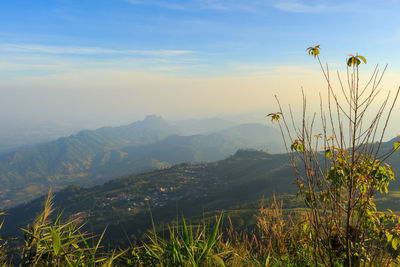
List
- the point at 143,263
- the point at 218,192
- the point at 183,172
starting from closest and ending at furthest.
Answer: the point at 143,263, the point at 218,192, the point at 183,172

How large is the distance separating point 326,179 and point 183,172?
188 m

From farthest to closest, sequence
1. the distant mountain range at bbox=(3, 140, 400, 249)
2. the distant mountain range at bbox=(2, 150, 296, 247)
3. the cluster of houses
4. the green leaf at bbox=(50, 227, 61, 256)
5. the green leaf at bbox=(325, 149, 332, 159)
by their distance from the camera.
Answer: the cluster of houses, the distant mountain range at bbox=(2, 150, 296, 247), the distant mountain range at bbox=(3, 140, 400, 249), the green leaf at bbox=(325, 149, 332, 159), the green leaf at bbox=(50, 227, 61, 256)

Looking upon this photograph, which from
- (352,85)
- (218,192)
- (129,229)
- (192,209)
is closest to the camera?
(352,85)

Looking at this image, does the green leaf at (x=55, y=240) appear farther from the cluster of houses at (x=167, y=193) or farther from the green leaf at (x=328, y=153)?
the cluster of houses at (x=167, y=193)

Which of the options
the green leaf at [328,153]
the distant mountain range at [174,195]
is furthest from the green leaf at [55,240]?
the distant mountain range at [174,195]

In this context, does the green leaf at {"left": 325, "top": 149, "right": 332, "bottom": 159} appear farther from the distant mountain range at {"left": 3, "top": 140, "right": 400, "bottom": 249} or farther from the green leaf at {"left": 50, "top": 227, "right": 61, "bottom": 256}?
the distant mountain range at {"left": 3, "top": 140, "right": 400, "bottom": 249}

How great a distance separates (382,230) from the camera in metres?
4.64

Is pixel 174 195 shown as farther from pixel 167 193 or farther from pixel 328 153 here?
pixel 328 153

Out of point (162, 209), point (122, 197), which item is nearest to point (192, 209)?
point (162, 209)

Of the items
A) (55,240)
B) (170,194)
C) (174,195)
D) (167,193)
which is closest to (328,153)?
(55,240)

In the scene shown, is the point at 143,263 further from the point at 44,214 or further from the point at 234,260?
the point at 44,214

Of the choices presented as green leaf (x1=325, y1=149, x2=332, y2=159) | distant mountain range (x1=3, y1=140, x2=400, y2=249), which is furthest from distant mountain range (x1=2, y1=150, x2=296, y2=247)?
green leaf (x1=325, y1=149, x2=332, y2=159)

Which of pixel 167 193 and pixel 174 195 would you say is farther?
pixel 167 193

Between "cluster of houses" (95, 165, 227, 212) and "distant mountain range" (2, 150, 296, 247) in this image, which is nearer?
"distant mountain range" (2, 150, 296, 247)
